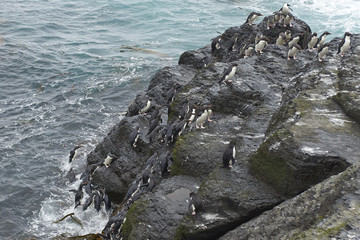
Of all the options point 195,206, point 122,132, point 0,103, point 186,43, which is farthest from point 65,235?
point 186,43

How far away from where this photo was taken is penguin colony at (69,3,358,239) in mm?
11828

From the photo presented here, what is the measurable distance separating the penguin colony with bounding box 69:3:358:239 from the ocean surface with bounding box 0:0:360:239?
47.9 inches

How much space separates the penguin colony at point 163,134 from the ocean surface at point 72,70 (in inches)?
47.9

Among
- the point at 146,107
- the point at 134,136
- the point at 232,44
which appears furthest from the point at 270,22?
the point at 134,136

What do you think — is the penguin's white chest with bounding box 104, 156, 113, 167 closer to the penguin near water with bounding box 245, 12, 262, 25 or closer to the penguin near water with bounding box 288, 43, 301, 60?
the penguin near water with bounding box 288, 43, 301, 60

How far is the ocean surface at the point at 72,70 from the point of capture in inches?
623

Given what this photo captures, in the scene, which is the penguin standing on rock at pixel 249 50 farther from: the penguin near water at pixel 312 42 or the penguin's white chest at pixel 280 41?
the penguin near water at pixel 312 42

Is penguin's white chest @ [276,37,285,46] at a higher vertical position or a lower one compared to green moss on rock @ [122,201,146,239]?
higher

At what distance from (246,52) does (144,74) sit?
438 inches

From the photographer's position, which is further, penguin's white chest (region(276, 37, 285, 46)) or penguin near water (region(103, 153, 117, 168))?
penguin's white chest (region(276, 37, 285, 46))

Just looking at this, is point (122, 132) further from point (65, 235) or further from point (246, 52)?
point (246, 52)

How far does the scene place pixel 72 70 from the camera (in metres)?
28.8

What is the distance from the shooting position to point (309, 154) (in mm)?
9047

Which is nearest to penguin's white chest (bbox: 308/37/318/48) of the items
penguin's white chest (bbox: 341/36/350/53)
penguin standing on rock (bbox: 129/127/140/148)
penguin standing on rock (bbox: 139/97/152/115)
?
penguin's white chest (bbox: 341/36/350/53)
